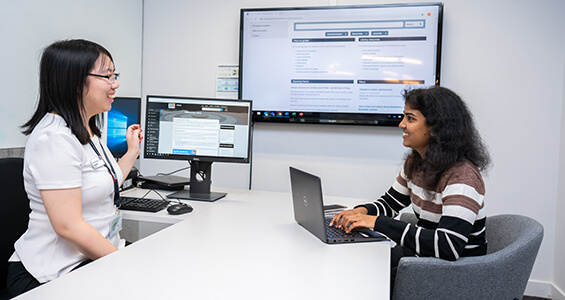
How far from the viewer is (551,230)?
2842 mm

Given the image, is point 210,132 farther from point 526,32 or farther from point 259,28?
point 526,32

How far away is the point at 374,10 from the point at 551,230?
1.90 m

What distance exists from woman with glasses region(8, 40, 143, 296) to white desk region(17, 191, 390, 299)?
0.65 feet

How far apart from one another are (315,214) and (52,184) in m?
0.91

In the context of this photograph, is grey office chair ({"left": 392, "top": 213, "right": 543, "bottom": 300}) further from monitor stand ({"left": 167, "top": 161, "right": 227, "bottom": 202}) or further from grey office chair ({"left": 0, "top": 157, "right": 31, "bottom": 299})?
grey office chair ({"left": 0, "top": 157, "right": 31, "bottom": 299})

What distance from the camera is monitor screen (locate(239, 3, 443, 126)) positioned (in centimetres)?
289

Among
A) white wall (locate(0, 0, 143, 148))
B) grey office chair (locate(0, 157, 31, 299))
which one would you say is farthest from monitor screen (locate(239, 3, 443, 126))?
grey office chair (locate(0, 157, 31, 299))

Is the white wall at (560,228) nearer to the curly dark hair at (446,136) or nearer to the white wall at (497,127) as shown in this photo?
the white wall at (497,127)

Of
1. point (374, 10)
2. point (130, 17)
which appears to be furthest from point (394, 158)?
point (130, 17)

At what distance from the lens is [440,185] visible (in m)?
1.69

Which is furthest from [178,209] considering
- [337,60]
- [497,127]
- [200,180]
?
[497,127]

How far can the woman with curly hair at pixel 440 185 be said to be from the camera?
59.3 inches

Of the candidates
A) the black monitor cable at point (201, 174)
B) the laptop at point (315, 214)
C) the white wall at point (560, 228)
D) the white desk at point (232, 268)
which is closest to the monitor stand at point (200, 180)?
the black monitor cable at point (201, 174)

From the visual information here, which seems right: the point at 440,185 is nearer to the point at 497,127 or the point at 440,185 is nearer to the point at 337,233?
the point at 337,233
